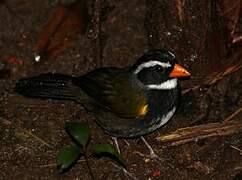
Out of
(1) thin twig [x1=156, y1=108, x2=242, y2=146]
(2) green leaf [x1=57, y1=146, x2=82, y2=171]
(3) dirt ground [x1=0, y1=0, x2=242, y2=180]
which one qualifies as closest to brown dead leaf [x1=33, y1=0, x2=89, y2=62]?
(3) dirt ground [x1=0, y1=0, x2=242, y2=180]

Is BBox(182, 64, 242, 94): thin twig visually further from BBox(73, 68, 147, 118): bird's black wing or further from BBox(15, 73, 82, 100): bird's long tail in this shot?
BBox(15, 73, 82, 100): bird's long tail

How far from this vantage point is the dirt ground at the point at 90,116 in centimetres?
668

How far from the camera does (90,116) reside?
7.30m

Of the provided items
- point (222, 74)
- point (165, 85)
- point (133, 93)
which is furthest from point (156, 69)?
point (222, 74)

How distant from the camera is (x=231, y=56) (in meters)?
7.23

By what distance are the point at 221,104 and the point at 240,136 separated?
46 centimetres

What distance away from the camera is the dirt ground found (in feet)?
21.9

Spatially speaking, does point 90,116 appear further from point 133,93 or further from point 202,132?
point 202,132

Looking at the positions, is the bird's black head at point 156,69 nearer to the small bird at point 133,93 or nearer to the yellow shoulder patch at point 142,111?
the small bird at point 133,93

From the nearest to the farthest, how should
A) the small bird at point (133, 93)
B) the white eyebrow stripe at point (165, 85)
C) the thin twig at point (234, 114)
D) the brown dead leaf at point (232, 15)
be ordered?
the small bird at point (133, 93) → the white eyebrow stripe at point (165, 85) → the brown dead leaf at point (232, 15) → the thin twig at point (234, 114)

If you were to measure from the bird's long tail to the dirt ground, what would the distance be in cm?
35

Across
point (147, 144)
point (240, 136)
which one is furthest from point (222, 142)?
point (147, 144)

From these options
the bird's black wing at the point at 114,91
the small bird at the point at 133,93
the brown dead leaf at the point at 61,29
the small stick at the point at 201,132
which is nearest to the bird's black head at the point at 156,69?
the small bird at the point at 133,93

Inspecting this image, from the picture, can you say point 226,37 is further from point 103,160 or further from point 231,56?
point 103,160
